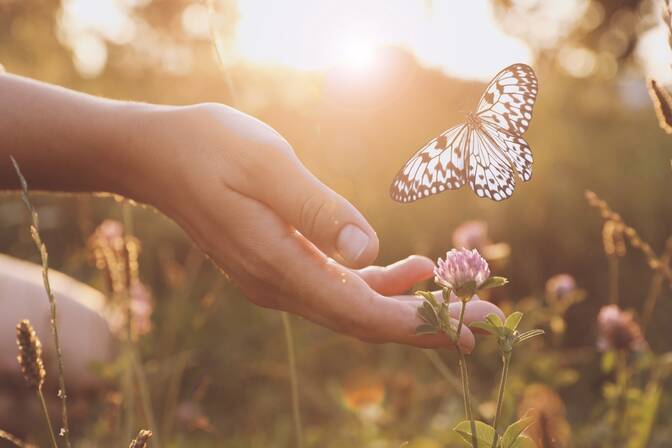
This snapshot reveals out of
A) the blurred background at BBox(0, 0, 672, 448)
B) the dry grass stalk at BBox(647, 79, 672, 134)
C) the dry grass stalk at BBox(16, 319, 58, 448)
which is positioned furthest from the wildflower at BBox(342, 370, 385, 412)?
the dry grass stalk at BBox(647, 79, 672, 134)

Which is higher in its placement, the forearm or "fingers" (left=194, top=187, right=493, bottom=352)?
the forearm

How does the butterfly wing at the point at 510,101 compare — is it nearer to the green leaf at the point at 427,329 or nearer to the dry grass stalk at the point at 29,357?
the green leaf at the point at 427,329

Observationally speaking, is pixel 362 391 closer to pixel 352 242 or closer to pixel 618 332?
pixel 618 332

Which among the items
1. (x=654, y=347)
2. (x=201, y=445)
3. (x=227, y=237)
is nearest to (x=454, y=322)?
(x=227, y=237)

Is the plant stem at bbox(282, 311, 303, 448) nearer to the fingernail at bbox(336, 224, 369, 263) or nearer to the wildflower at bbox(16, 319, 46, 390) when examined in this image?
the fingernail at bbox(336, 224, 369, 263)

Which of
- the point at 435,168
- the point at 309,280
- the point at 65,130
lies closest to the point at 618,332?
the point at 435,168

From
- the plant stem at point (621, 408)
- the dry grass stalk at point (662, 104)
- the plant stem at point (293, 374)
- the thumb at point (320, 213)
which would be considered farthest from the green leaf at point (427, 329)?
the plant stem at point (621, 408)

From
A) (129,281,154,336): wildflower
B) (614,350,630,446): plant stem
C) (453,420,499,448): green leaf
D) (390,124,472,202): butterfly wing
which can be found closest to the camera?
(453,420,499,448): green leaf
